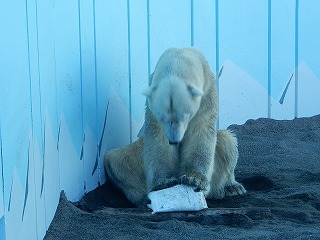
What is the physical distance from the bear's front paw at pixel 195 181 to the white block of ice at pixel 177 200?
37mm

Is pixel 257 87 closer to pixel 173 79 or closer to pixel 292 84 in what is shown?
pixel 292 84

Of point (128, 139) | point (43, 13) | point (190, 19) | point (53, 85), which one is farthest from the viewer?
point (190, 19)

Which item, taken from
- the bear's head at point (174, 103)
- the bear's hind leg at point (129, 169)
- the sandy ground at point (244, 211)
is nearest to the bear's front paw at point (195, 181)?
the sandy ground at point (244, 211)

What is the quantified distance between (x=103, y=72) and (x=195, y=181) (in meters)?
0.99

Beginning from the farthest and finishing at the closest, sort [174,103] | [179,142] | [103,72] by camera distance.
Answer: [103,72] → [179,142] → [174,103]

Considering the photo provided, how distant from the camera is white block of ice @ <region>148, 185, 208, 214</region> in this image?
140 inches

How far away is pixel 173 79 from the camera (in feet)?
11.2

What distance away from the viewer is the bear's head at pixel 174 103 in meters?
3.38

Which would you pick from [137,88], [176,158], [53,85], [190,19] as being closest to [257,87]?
[190,19]

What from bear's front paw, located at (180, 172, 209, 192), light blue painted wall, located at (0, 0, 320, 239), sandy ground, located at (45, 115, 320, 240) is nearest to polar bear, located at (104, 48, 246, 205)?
bear's front paw, located at (180, 172, 209, 192)

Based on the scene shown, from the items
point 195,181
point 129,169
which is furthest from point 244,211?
point 129,169

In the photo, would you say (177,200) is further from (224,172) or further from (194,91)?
(224,172)

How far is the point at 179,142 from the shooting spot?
3.67 meters

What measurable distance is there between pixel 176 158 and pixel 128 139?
869 mm
